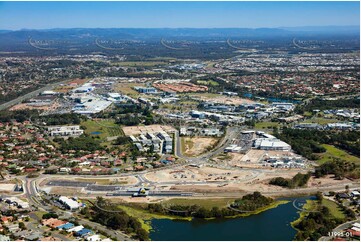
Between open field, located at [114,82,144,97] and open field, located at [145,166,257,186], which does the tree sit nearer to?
open field, located at [145,166,257,186]

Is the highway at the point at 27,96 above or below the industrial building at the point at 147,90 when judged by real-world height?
below

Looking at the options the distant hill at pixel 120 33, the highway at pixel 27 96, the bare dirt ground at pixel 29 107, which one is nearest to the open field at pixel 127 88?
the highway at pixel 27 96

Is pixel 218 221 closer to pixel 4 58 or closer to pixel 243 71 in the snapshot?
pixel 243 71

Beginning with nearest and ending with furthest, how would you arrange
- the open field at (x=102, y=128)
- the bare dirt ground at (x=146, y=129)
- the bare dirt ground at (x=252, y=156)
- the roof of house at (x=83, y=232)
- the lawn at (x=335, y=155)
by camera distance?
1. the roof of house at (x=83, y=232)
2. the bare dirt ground at (x=252, y=156)
3. the lawn at (x=335, y=155)
4. the open field at (x=102, y=128)
5. the bare dirt ground at (x=146, y=129)

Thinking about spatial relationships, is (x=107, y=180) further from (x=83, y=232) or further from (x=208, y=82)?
(x=208, y=82)

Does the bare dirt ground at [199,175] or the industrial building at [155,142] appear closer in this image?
the bare dirt ground at [199,175]

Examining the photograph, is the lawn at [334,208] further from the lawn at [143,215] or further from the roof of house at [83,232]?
the roof of house at [83,232]

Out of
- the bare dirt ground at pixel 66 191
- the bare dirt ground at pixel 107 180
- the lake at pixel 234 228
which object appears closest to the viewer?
the lake at pixel 234 228

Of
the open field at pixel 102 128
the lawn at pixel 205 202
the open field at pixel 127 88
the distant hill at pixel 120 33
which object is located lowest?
the open field at pixel 127 88
